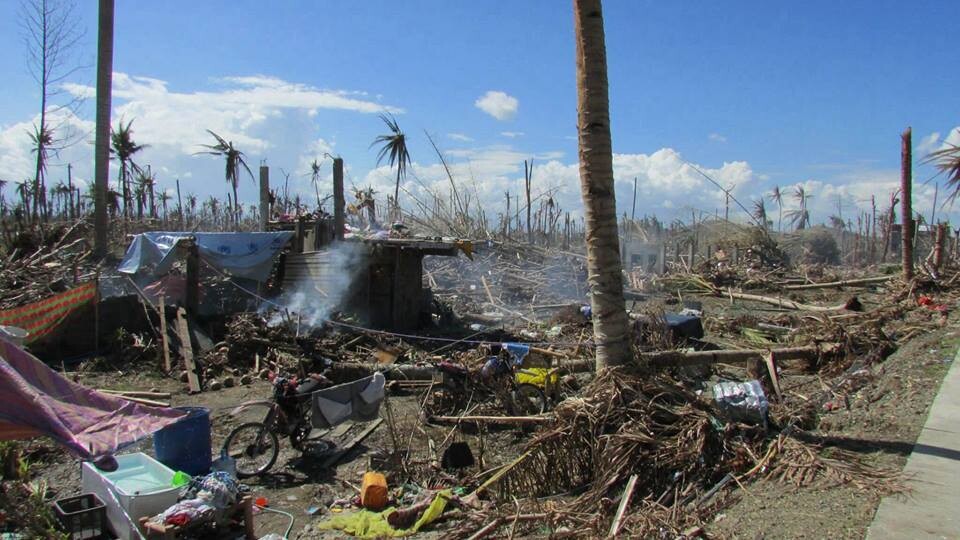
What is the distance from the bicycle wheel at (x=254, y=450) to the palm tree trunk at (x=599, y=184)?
396 centimetres

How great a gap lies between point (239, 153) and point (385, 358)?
23447 millimetres

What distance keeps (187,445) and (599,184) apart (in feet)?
16.5

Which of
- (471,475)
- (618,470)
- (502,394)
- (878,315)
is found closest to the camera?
(618,470)

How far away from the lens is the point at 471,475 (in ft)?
22.8

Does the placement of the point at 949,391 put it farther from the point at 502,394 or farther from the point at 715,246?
the point at 715,246

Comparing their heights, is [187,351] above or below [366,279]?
below

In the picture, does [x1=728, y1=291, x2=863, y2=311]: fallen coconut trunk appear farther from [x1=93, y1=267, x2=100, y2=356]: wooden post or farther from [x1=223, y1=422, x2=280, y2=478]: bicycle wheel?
[x1=93, y1=267, x2=100, y2=356]: wooden post

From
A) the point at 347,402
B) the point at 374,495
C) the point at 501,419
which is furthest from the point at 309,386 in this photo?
the point at 501,419

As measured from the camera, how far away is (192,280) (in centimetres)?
1336

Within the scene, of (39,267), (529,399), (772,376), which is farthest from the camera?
(39,267)

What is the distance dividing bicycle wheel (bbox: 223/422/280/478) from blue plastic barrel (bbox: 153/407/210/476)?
471 millimetres

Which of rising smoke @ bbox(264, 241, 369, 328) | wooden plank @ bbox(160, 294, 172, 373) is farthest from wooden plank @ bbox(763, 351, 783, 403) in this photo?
wooden plank @ bbox(160, 294, 172, 373)

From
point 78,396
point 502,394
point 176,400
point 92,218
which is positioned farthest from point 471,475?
point 92,218

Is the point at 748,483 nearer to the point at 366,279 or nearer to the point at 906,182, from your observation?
the point at 366,279
